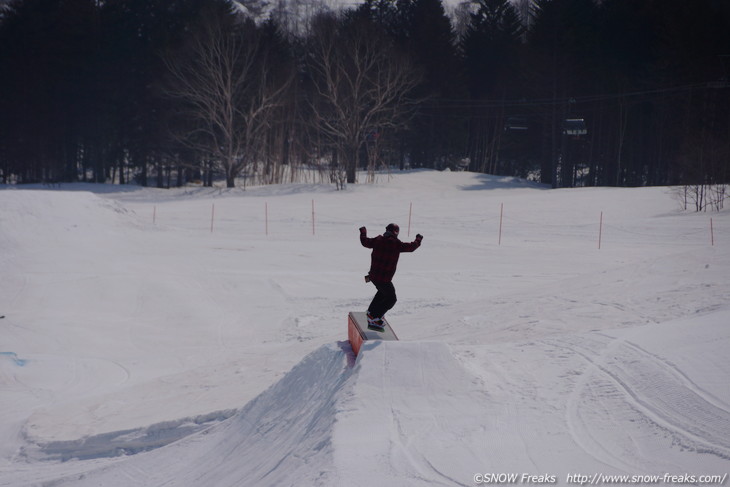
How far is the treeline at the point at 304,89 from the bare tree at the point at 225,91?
0.53 ft

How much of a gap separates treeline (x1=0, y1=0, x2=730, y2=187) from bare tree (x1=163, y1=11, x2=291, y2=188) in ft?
0.53

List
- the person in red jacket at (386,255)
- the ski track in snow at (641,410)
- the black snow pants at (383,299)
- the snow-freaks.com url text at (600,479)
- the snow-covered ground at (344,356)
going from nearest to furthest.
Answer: the snow-freaks.com url text at (600,479), the ski track in snow at (641,410), the snow-covered ground at (344,356), the person in red jacket at (386,255), the black snow pants at (383,299)

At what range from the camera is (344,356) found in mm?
9750

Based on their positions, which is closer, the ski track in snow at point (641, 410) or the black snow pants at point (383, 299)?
the ski track in snow at point (641, 410)

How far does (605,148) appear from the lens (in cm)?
5653

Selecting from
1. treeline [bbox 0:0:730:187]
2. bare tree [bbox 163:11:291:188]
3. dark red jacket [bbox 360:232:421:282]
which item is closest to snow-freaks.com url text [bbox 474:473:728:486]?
dark red jacket [bbox 360:232:421:282]

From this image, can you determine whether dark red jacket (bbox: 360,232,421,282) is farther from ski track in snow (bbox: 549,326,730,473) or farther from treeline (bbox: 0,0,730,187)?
treeline (bbox: 0,0,730,187)

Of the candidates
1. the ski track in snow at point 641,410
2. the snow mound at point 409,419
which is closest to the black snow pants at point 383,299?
the snow mound at point 409,419

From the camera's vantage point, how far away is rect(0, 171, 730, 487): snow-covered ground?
273 inches

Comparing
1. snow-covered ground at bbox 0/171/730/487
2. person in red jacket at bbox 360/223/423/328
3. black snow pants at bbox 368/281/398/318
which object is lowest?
snow-covered ground at bbox 0/171/730/487

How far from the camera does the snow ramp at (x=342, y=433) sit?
251 inches

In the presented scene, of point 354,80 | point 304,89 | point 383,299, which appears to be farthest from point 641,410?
point 304,89

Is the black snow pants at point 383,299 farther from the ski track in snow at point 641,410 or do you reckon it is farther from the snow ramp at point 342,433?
the ski track in snow at point 641,410

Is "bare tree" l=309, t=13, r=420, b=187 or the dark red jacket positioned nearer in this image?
the dark red jacket
